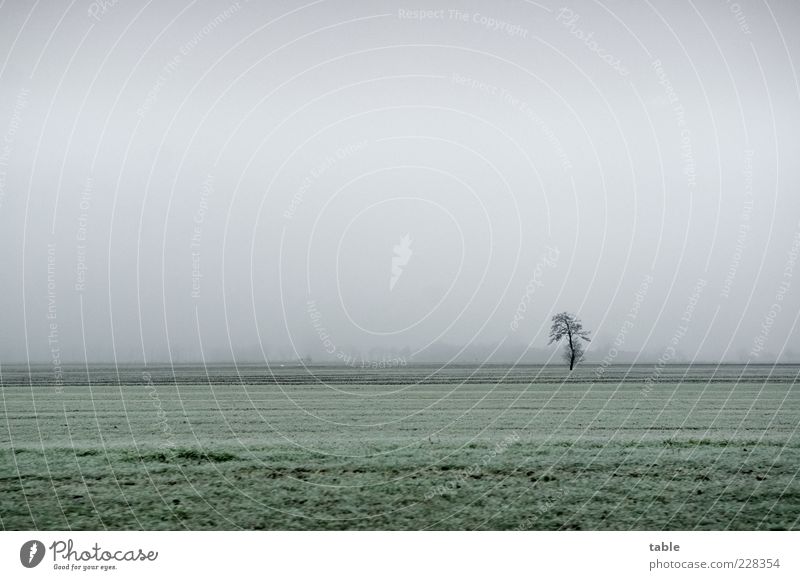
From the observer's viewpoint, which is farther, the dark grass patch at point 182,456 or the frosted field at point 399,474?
the dark grass patch at point 182,456

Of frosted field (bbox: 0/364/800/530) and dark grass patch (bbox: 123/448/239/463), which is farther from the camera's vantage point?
dark grass patch (bbox: 123/448/239/463)

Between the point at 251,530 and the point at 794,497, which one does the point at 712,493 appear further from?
the point at 251,530

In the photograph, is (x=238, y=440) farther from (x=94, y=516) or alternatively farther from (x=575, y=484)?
(x=575, y=484)

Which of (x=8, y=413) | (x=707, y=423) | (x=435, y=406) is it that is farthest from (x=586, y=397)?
(x=8, y=413)

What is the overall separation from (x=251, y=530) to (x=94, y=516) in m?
3.25

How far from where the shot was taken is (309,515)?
1360 centimetres

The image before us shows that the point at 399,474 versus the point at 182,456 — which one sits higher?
the point at 399,474

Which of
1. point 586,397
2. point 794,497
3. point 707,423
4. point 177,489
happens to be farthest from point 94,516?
point 586,397

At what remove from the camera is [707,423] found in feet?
97.8

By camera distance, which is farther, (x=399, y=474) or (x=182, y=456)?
(x=182, y=456)

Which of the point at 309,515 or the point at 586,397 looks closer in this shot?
the point at 309,515

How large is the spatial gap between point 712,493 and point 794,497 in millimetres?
1638

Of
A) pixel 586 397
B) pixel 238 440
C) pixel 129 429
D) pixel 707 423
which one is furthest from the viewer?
pixel 586 397

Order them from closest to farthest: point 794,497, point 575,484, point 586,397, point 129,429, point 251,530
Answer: point 251,530 → point 794,497 → point 575,484 → point 129,429 → point 586,397
